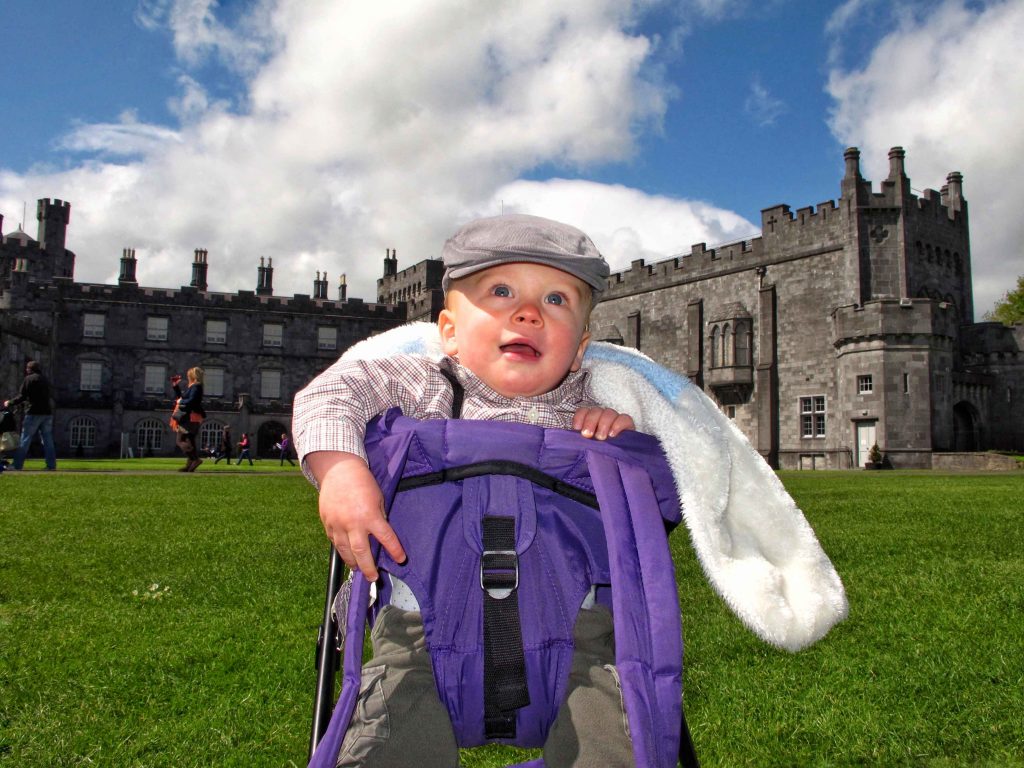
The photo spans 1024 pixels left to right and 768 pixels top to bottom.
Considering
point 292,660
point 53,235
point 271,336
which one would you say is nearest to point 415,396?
point 292,660

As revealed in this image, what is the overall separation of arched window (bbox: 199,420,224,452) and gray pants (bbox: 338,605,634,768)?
133 ft

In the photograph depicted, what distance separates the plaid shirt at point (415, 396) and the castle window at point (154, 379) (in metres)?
41.8

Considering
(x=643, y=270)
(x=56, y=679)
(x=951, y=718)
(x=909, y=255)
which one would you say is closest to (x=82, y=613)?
(x=56, y=679)

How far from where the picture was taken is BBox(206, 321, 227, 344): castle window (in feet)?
135

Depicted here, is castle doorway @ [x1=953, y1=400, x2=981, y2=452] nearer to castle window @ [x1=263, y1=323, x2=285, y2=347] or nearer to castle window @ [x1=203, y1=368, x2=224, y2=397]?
castle window @ [x1=263, y1=323, x2=285, y2=347]

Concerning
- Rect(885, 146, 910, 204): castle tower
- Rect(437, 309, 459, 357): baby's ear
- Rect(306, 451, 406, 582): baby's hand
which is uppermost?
Rect(885, 146, 910, 204): castle tower

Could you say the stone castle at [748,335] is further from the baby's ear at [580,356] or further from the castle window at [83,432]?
the baby's ear at [580,356]

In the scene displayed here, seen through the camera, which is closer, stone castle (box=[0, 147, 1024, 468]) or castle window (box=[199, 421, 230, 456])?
stone castle (box=[0, 147, 1024, 468])

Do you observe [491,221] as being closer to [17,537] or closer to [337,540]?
[337,540]

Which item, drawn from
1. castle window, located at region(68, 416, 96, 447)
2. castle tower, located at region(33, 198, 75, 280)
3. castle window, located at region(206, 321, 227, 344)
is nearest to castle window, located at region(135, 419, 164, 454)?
castle window, located at region(68, 416, 96, 447)

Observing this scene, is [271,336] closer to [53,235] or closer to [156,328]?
[156,328]

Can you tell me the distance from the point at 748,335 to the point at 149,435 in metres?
28.3

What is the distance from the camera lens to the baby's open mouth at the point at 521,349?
6.40 ft

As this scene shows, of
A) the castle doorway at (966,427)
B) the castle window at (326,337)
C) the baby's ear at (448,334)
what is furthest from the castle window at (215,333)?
the baby's ear at (448,334)
